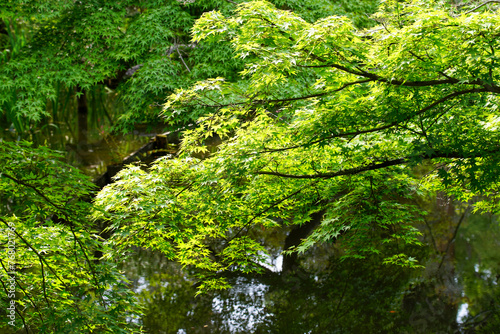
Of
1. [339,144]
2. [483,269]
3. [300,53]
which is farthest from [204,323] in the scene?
[483,269]

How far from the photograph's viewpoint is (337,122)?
337cm

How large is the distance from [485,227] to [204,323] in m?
7.18

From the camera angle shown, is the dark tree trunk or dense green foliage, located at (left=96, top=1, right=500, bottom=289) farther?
the dark tree trunk

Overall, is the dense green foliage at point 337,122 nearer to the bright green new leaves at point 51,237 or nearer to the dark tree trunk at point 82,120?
the bright green new leaves at point 51,237

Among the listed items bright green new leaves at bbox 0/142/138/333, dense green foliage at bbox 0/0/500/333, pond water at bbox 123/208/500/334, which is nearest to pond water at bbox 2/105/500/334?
pond water at bbox 123/208/500/334

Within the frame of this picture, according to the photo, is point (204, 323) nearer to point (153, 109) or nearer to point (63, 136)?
point (153, 109)

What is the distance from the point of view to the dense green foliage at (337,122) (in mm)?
2973

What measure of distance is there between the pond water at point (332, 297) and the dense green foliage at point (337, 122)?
1.70 metres

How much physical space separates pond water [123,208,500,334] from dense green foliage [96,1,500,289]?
5.59ft

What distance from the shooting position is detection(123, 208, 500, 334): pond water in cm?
593

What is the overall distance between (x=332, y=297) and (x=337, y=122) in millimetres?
4128

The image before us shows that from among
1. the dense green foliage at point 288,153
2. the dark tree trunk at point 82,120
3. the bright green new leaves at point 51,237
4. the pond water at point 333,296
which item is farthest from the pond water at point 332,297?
the dark tree trunk at point 82,120

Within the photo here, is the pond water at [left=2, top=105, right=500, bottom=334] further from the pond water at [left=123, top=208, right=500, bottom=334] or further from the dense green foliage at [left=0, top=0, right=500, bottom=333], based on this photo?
the dense green foliage at [left=0, top=0, right=500, bottom=333]

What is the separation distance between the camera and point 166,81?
6.79 meters
